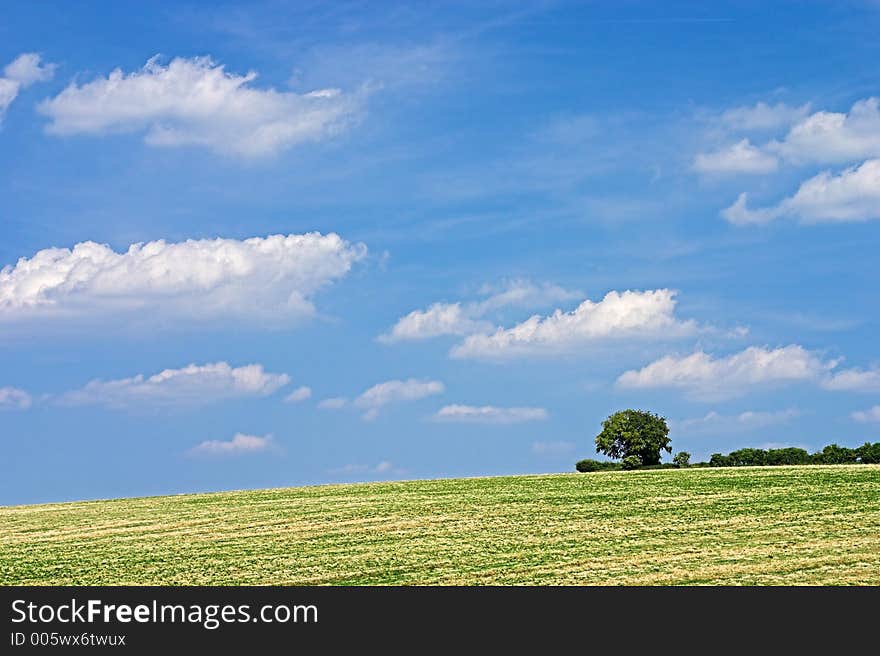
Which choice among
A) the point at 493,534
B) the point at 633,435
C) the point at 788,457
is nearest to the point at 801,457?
the point at 788,457

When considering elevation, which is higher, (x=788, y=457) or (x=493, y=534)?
(x=788, y=457)

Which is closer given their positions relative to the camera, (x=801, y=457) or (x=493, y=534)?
(x=493, y=534)

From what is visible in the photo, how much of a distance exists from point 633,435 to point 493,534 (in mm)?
17216

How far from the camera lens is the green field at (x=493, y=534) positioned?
63.0 feet

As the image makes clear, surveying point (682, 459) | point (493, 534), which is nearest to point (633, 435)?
point (682, 459)

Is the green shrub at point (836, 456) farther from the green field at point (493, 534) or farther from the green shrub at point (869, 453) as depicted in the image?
the green field at point (493, 534)

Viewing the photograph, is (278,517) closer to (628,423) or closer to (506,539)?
(506,539)

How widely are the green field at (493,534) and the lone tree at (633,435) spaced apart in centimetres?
571

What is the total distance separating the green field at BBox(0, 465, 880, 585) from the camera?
1920 centimetres

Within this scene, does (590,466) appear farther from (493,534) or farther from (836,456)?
(493,534)

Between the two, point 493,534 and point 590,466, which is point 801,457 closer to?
point 590,466

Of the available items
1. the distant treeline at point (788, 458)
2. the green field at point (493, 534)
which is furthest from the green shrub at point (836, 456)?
the green field at point (493, 534)

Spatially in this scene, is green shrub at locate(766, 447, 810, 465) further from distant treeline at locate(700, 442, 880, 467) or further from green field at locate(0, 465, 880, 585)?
green field at locate(0, 465, 880, 585)

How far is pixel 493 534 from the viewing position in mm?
23281
